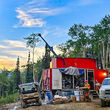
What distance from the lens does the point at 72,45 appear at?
57.3 m

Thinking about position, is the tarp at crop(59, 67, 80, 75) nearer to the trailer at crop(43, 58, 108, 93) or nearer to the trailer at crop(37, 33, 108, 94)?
the trailer at crop(37, 33, 108, 94)

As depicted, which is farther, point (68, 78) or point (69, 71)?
point (68, 78)

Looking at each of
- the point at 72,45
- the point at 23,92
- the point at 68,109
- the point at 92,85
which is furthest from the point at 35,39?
the point at 68,109

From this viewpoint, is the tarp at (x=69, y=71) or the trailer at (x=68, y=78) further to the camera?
the tarp at (x=69, y=71)

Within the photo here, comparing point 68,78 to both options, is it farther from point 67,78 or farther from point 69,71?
point 69,71

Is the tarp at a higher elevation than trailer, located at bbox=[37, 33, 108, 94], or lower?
higher

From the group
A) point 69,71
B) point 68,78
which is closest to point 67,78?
point 68,78

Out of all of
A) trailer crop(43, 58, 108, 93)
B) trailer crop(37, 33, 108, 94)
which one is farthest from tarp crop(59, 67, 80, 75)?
trailer crop(43, 58, 108, 93)

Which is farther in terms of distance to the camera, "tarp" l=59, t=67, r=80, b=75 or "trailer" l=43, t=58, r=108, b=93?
"tarp" l=59, t=67, r=80, b=75

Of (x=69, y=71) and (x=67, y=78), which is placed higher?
(x=69, y=71)

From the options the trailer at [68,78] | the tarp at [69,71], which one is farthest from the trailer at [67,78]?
the tarp at [69,71]

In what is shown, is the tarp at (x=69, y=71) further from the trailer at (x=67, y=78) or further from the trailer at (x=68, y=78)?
the trailer at (x=67, y=78)

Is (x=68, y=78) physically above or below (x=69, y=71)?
below

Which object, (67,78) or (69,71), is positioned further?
(67,78)
